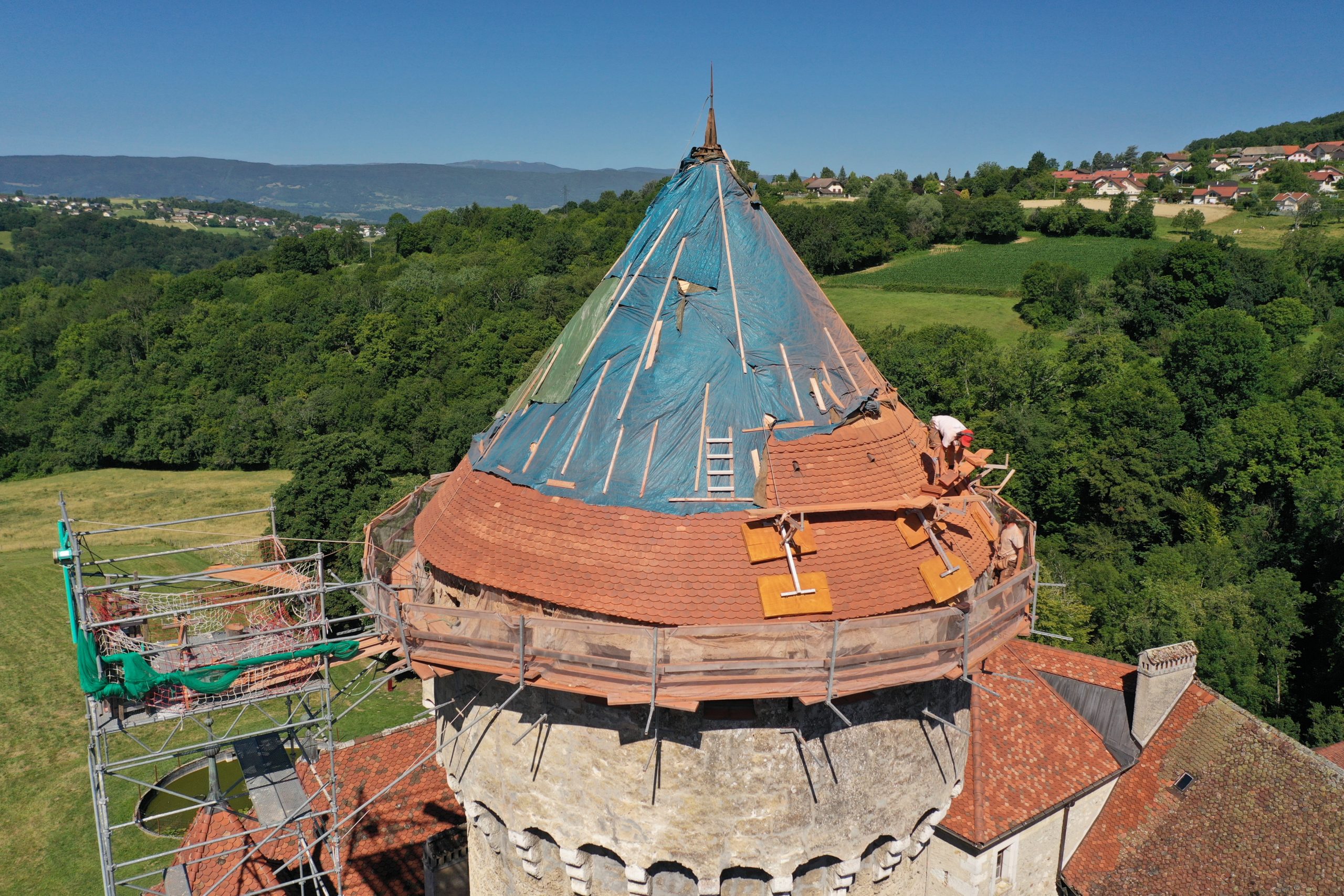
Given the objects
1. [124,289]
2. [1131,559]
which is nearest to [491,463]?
[1131,559]

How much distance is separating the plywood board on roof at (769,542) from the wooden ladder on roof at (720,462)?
1.80 feet

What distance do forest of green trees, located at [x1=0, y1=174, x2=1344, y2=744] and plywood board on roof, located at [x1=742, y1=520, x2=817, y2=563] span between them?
26482 millimetres

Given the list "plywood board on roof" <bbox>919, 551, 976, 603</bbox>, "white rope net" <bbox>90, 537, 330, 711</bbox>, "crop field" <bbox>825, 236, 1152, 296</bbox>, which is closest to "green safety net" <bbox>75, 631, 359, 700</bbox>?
"white rope net" <bbox>90, 537, 330, 711</bbox>

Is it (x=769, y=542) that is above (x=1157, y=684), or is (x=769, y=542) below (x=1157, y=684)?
above

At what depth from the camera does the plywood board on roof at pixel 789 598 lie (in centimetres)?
1016

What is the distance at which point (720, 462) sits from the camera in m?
11.1

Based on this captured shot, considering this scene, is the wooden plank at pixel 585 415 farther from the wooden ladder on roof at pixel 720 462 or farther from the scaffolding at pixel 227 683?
the scaffolding at pixel 227 683

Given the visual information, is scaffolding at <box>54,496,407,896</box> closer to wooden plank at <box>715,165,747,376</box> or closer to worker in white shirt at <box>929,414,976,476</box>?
wooden plank at <box>715,165,747,376</box>

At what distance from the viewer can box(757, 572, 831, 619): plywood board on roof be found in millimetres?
10156

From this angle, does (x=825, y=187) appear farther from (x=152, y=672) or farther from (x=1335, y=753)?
(x=152, y=672)

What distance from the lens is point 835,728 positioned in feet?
35.1

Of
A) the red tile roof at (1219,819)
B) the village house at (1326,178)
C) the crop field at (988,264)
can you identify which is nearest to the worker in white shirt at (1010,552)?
the red tile roof at (1219,819)

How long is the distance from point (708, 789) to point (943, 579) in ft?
12.8

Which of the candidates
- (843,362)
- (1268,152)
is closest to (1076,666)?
(843,362)
